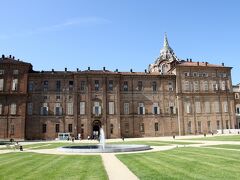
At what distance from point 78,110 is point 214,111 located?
31092mm

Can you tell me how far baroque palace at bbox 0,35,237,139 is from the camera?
56656 millimetres

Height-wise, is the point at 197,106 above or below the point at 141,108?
above

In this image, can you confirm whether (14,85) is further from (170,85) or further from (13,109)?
(170,85)

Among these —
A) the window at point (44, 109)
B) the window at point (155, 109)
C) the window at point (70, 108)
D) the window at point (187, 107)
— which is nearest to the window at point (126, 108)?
the window at point (155, 109)

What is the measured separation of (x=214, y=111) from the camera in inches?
2488

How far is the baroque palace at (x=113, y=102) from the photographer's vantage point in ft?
186

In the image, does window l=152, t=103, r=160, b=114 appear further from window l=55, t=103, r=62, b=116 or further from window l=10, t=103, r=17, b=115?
window l=10, t=103, r=17, b=115

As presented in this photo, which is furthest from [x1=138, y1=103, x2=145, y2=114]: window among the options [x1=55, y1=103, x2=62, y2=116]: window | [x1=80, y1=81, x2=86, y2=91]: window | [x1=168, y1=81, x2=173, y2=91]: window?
[x1=55, y1=103, x2=62, y2=116]: window

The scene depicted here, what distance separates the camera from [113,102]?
58.9 metres

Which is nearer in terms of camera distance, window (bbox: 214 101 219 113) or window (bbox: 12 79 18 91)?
window (bbox: 12 79 18 91)

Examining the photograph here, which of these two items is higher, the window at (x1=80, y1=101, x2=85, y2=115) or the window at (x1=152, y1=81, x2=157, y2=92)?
the window at (x1=152, y1=81, x2=157, y2=92)

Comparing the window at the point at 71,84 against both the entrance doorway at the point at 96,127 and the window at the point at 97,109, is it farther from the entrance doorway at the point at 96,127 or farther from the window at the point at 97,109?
the entrance doorway at the point at 96,127

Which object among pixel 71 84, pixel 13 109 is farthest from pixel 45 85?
pixel 13 109

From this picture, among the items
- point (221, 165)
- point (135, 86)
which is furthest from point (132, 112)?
point (221, 165)
